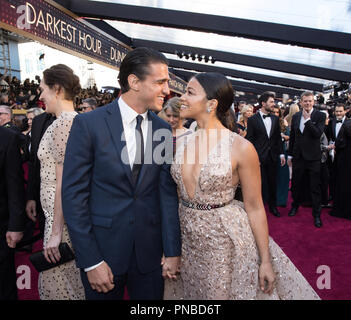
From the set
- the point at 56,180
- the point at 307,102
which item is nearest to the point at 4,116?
the point at 56,180

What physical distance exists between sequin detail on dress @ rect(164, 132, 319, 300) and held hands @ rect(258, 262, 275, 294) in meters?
0.03

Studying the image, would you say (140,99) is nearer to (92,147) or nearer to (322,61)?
(92,147)

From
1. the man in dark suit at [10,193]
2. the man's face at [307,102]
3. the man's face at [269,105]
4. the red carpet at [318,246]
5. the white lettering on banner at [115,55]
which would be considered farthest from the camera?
the white lettering on banner at [115,55]

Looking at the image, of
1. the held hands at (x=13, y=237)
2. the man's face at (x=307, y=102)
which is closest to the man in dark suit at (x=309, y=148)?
the man's face at (x=307, y=102)

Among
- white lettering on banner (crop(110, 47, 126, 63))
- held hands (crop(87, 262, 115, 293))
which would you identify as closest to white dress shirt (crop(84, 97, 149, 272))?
held hands (crop(87, 262, 115, 293))

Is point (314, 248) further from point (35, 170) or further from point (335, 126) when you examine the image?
point (35, 170)

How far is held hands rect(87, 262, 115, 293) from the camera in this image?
142 cm

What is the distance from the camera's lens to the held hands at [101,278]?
142 cm

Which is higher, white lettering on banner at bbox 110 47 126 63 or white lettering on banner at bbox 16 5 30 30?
white lettering on banner at bbox 110 47 126 63

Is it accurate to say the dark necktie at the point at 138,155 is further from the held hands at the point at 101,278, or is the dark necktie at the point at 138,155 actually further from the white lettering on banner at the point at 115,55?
the white lettering on banner at the point at 115,55

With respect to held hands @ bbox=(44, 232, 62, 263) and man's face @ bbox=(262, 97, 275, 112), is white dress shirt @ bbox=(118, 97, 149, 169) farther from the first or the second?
man's face @ bbox=(262, 97, 275, 112)

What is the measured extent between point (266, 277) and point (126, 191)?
3.09 ft

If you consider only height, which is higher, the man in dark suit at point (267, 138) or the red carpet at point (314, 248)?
the man in dark suit at point (267, 138)
